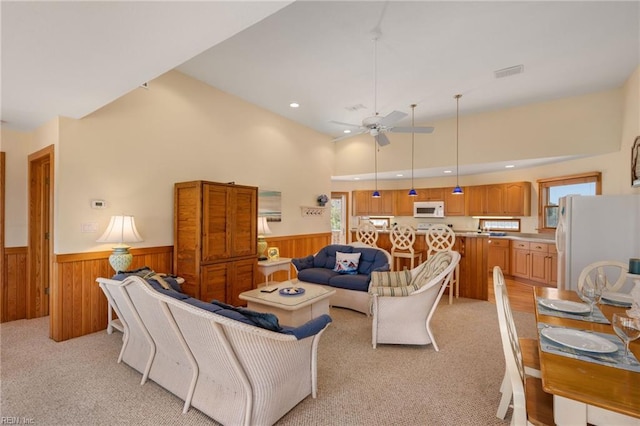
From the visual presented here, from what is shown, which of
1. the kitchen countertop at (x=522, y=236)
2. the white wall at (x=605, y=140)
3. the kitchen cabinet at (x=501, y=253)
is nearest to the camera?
the white wall at (x=605, y=140)

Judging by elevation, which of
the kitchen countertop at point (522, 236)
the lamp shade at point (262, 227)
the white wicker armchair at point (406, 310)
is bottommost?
the white wicker armchair at point (406, 310)

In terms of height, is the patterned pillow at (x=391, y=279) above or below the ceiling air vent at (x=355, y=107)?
below

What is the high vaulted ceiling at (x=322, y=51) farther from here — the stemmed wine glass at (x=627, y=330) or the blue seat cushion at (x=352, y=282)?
the blue seat cushion at (x=352, y=282)

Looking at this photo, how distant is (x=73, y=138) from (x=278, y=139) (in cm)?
328

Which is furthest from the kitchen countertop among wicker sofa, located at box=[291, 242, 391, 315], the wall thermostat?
the wall thermostat

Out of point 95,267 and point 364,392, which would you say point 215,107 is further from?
point 364,392

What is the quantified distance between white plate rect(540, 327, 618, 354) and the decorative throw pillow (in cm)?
313

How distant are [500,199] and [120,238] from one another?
7.42 metres

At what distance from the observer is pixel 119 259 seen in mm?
3232

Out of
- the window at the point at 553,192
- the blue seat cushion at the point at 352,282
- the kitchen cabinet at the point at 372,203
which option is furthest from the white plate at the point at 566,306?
the kitchen cabinet at the point at 372,203

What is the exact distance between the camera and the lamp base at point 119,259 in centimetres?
323

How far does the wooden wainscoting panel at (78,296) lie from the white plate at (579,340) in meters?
4.30

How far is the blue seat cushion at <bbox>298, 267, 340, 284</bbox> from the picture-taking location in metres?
4.45

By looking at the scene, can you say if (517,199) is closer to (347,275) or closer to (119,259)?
(347,275)
